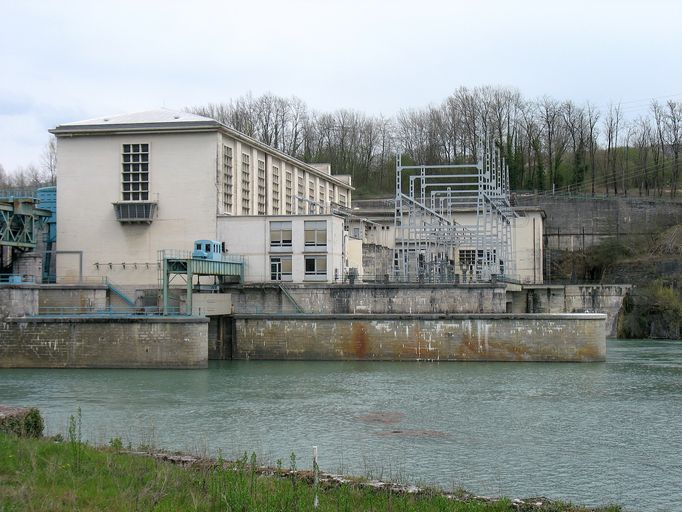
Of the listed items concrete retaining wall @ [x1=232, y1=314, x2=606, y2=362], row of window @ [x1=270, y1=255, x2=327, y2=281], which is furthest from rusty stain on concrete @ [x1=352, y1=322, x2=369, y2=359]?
row of window @ [x1=270, y1=255, x2=327, y2=281]

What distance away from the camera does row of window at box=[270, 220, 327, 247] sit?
4900cm

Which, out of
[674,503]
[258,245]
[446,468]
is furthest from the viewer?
[258,245]

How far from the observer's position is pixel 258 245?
162ft

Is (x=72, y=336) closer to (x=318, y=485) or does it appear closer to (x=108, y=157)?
(x=108, y=157)

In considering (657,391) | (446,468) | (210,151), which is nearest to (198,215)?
(210,151)

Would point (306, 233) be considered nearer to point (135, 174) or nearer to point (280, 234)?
point (280, 234)

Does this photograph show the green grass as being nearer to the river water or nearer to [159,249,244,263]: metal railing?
the river water

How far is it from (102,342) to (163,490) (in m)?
30.0

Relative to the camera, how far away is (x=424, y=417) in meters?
26.5

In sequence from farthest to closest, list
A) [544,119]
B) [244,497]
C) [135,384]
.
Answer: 1. [544,119]
2. [135,384]
3. [244,497]

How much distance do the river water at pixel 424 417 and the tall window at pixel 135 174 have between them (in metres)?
13.4

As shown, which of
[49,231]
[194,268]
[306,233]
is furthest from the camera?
[49,231]

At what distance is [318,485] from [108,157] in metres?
40.6

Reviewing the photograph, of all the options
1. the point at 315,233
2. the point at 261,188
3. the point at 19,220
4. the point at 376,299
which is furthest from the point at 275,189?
the point at 19,220
